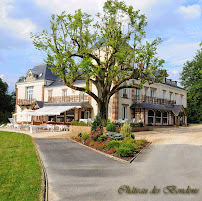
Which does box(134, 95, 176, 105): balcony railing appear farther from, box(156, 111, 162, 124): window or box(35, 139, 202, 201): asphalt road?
box(35, 139, 202, 201): asphalt road

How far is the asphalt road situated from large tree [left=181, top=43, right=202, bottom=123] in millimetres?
40725

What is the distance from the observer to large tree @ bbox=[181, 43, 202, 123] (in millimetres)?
48737

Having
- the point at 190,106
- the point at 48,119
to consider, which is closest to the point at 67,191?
the point at 48,119

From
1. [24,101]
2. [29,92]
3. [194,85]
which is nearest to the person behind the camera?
[24,101]

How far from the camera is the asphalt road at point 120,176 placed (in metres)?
5.88

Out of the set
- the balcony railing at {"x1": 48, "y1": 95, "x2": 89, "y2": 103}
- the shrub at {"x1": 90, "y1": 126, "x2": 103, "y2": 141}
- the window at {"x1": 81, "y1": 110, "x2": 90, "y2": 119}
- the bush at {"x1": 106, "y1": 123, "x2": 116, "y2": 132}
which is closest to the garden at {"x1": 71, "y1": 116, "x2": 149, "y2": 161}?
the shrub at {"x1": 90, "y1": 126, "x2": 103, "y2": 141}

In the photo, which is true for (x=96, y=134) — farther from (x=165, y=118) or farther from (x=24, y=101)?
(x=24, y=101)

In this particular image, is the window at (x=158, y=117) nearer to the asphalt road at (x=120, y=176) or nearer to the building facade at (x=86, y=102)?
the building facade at (x=86, y=102)

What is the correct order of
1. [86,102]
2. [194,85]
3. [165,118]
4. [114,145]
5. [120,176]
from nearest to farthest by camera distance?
[120,176], [114,145], [86,102], [165,118], [194,85]

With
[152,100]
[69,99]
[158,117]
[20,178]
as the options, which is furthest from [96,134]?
[158,117]

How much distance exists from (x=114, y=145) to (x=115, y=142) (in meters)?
0.26

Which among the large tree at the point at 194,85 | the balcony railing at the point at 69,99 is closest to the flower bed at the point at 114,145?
the balcony railing at the point at 69,99

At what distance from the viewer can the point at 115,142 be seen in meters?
12.9

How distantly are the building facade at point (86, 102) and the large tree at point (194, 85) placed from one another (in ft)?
22.5
